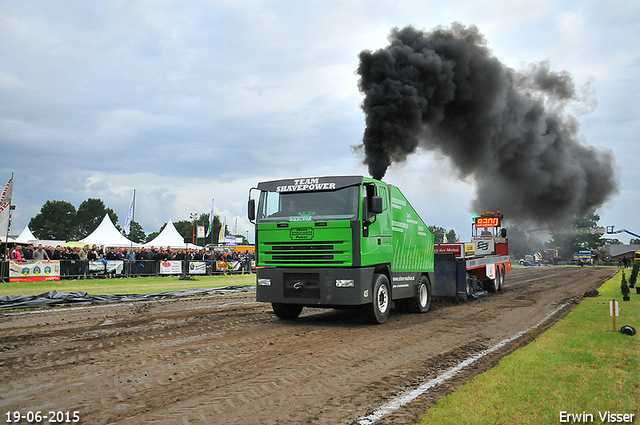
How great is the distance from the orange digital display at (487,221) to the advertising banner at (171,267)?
1651cm

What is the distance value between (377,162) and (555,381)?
12.8 m

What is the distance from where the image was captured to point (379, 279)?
10.1 metres

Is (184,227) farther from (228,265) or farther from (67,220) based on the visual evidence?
(228,265)

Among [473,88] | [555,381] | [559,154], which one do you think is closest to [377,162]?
[473,88]

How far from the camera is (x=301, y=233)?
9.59 meters

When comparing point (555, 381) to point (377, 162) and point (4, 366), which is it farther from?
point (377, 162)

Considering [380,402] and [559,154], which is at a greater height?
[559,154]

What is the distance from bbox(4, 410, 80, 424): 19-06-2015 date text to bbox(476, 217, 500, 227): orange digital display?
20.9m

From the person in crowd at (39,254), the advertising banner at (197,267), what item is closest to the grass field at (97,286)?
the person in crowd at (39,254)

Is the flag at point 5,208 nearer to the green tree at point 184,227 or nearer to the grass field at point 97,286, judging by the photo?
the grass field at point 97,286

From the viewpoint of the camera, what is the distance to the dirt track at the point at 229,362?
14.5ft

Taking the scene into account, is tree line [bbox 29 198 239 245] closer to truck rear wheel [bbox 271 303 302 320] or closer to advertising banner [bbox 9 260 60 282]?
advertising banner [bbox 9 260 60 282]

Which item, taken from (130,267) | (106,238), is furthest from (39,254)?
(106,238)

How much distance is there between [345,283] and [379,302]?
4.40ft
